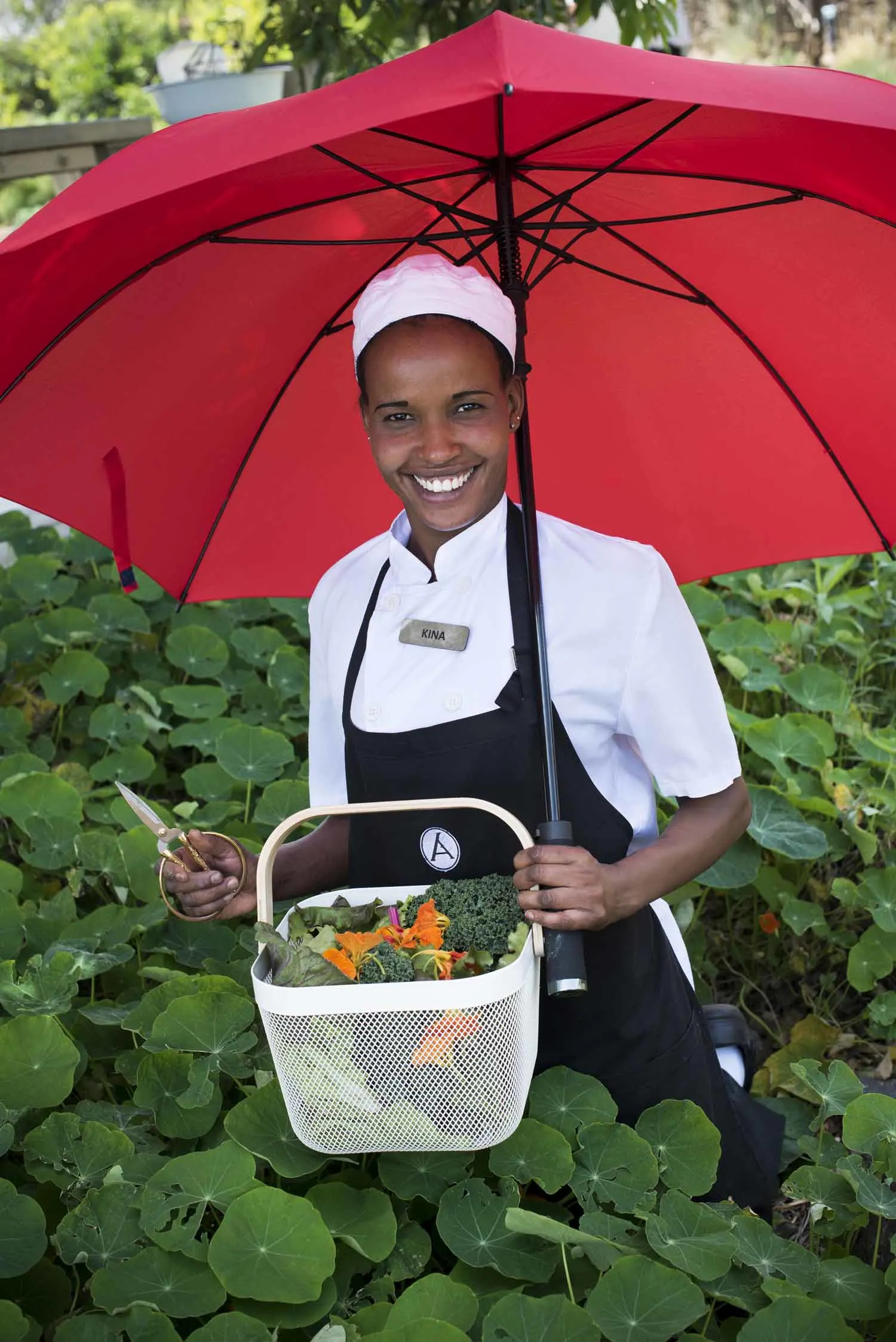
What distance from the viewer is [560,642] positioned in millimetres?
1765

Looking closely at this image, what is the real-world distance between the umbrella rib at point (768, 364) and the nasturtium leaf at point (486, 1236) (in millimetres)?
1186

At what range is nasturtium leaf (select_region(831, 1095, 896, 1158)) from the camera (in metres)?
1.87

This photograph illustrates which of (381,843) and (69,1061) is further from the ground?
(381,843)

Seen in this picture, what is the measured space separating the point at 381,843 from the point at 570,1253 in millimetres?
609

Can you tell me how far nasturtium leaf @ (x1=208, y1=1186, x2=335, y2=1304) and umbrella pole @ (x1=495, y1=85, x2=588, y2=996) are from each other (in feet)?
1.49

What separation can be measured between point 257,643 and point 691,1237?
7.62ft

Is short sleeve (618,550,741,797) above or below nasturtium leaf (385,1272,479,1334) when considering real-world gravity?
above

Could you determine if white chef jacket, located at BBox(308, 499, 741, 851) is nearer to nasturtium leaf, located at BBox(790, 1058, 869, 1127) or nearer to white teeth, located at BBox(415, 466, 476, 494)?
white teeth, located at BBox(415, 466, 476, 494)

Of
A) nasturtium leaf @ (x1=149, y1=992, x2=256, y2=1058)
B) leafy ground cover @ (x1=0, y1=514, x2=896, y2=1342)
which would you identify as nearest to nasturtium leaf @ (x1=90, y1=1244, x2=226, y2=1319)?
leafy ground cover @ (x1=0, y1=514, x2=896, y2=1342)

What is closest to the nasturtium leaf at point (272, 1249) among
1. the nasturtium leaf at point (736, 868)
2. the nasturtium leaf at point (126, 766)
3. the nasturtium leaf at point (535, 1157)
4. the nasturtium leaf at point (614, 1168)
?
the nasturtium leaf at point (535, 1157)

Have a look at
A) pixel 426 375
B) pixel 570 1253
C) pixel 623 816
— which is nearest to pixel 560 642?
pixel 623 816

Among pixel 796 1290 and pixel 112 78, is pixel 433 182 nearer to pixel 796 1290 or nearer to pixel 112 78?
pixel 796 1290

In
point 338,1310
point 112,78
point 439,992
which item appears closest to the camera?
point 439,992

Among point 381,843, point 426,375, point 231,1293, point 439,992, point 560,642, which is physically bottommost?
point 231,1293
